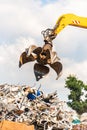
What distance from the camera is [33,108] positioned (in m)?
9.07

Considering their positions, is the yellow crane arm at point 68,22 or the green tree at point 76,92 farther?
the green tree at point 76,92

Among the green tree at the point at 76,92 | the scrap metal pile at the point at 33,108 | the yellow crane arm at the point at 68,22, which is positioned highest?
the green tree at the point at 76,92

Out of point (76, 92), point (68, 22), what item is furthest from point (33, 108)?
point (76, 92)

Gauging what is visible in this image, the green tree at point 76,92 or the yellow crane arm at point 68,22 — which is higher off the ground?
the green tree at point 76,92

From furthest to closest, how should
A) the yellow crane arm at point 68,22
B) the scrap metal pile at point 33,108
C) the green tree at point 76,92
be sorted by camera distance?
1. the green tree at point 76,92
2. the yellow crane arm at point 68,22
3. the scrap metal pile at point 33,108

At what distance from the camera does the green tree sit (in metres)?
42.0

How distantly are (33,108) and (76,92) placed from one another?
33.7 m

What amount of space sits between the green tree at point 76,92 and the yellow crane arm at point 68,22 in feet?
107

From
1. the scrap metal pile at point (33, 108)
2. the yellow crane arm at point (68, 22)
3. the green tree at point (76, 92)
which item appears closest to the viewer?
the scrap metal pile at point (33, 108)

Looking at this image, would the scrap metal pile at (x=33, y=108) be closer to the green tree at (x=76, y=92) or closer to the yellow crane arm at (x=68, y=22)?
the yellow crane arm at (x=68, y=22)

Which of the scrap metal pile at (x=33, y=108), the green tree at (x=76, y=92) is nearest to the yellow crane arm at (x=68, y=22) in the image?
the scrap metal pile at (x=33, y=108)

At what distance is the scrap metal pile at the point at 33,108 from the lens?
27.7 feet

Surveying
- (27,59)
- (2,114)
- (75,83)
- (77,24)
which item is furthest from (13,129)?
(75,83)

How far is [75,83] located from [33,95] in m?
32.9
